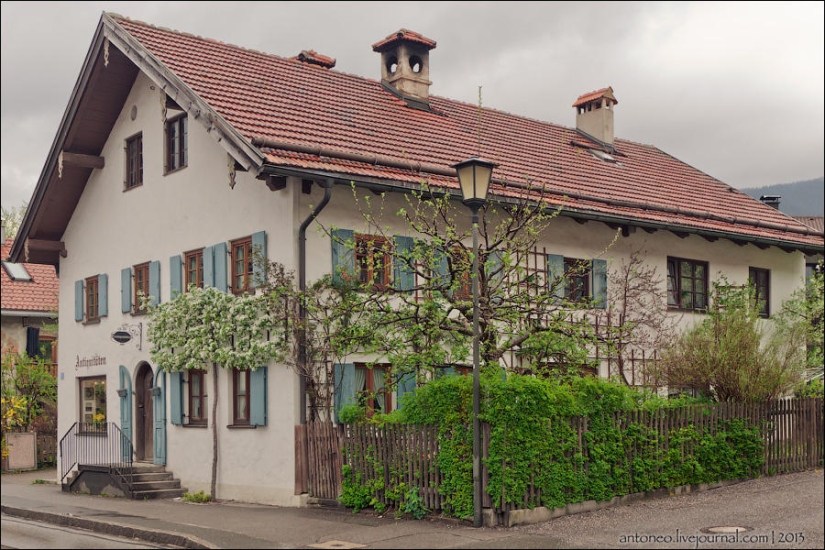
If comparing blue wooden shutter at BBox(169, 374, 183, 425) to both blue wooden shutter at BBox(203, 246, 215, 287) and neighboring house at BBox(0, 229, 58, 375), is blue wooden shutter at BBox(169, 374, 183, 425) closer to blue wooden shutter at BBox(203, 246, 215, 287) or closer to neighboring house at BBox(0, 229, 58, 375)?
blue wooden shutter at BBox(203, 246, 215, 287)

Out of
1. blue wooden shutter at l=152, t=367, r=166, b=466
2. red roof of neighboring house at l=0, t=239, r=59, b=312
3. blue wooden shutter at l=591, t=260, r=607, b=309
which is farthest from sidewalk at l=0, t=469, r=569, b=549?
red roof of neighboring house at l=0, t=239, r=59, b=312

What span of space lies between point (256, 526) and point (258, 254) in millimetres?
4736

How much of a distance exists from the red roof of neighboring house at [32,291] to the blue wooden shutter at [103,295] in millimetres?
10981

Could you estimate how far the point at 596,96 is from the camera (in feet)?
91.2

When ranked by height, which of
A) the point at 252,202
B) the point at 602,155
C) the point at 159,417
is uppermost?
the point at 602,155

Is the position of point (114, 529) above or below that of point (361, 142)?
below

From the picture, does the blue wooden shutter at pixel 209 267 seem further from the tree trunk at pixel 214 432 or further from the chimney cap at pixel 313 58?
the chimney cap at pixel 313 58

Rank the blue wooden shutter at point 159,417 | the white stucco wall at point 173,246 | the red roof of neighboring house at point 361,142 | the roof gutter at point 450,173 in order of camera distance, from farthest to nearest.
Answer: the blue wooden shutter at point 159,417 → the red roof of neighboring house at point 361,142 → the white stucco wall at point 173,246 → the roof gutter at point 450,173

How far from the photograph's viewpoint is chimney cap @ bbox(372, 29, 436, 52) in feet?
75.9

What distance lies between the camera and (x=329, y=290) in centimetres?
1617

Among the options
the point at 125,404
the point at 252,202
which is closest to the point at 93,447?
the point at 125,404

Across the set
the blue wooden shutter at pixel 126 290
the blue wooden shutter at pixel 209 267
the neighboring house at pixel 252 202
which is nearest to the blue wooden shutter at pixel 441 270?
the neighboring house at pixel 252 202

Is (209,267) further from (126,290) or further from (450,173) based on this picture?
(450,173)

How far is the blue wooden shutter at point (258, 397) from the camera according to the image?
1664 centimetres
